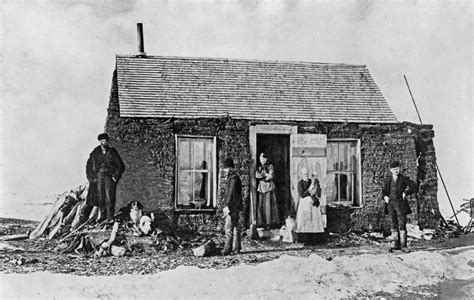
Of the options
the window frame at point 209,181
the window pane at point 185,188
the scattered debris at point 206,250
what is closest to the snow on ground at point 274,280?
the scattered debris at point 206,250

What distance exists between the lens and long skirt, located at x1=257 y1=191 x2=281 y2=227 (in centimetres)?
963

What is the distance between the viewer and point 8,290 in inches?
305

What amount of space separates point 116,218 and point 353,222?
14.0ft

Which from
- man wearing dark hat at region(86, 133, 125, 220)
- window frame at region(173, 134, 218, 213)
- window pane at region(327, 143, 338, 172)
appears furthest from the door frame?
man wearing dark hat at region(86, 133, 125, 220)

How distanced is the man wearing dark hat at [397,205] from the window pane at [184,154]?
3.52 meters

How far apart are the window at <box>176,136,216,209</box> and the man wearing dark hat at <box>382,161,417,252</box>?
123 inches

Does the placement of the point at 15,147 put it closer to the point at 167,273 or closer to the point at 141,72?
the point at 141,72

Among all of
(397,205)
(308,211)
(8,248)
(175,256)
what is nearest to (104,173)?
(175,256)

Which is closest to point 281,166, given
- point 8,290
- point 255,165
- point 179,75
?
point 255,165

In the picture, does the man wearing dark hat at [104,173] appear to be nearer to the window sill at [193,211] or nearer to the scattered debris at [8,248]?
the window sill at [193,211]

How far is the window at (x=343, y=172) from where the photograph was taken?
10023 mm

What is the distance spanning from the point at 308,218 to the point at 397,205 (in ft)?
5.16

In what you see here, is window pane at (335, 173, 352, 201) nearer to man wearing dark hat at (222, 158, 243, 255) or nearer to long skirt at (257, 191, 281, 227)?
long skirt at (257, 191, 281, 227)

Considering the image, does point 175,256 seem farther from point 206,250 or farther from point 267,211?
point 267,211
